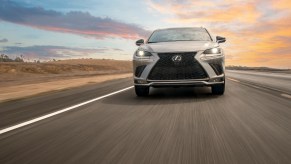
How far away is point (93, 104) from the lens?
10.2 m

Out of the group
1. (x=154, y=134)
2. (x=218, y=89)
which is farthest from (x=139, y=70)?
(x=154, y=134)

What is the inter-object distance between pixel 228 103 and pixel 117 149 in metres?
5.21

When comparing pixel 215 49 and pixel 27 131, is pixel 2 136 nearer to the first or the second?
pixel 27 131

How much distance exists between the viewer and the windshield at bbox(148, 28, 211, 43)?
12.5m

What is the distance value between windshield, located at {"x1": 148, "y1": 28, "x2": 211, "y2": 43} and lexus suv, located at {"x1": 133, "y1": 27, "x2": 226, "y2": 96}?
922 millimetres


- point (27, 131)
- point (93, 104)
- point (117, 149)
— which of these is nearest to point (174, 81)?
point (93, 104)

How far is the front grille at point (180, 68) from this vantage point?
10.9 m

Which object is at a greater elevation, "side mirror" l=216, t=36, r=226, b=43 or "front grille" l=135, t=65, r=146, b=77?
"side mirror" l=216, t=36, r=226, b=43

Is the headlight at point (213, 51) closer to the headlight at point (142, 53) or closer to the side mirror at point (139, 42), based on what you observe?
the headlight at point (142, 53)

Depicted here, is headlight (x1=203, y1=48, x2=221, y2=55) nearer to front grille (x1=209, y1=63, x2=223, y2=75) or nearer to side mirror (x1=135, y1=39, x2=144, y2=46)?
front grille (x1=209, y1=63, x2=223, y2=75)

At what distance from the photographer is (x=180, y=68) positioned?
10.9 metres

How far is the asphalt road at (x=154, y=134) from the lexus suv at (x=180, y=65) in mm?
1226

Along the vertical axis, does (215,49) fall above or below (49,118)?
above

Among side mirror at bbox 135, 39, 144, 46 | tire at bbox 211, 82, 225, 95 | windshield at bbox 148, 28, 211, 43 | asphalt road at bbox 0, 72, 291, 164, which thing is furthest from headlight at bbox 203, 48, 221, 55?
side mirror at bbox 135, 39, 144, 46
